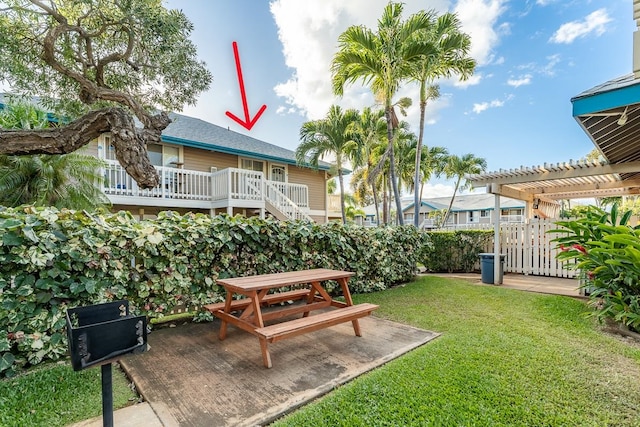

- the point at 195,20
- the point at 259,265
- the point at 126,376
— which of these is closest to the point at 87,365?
the point at 126,376

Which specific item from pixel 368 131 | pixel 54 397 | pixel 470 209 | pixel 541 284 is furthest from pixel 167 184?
pixel 470 209

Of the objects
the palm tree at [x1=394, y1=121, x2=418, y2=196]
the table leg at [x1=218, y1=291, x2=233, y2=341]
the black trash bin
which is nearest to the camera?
the table leg at [x1=218, y1=291, x2=233, y2=341]

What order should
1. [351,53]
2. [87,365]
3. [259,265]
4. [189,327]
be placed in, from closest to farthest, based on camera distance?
[87,365] → [189,327] → [259,265] → [351,53]

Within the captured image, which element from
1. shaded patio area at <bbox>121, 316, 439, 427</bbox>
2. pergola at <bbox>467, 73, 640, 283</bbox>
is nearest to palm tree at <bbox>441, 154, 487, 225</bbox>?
pergola at <bbox>467, 73, 640, 283</bbox>

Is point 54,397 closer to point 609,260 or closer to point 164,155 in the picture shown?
point 609,260

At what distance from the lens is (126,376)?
9.30ft

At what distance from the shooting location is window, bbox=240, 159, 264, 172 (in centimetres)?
1296

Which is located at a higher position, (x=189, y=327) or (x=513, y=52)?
(x=513, y=52)

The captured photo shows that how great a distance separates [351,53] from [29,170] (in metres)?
8.13

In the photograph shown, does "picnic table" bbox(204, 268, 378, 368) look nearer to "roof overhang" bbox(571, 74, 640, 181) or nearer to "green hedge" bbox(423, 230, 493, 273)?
"roof overhang" bbox(571, 74, 640, 181)

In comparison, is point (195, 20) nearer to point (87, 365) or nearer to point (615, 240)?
point (87, 365)

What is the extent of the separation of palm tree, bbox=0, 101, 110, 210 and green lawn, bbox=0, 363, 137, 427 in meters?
4.50

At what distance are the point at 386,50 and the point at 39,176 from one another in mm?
8668

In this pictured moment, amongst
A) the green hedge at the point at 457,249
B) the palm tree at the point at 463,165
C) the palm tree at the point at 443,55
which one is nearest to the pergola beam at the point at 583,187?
the green hedge at the point at 457,249
